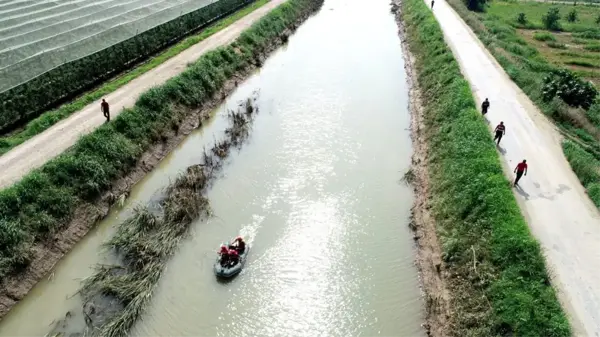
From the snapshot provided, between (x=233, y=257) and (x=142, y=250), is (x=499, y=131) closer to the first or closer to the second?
(x=233, y=257)

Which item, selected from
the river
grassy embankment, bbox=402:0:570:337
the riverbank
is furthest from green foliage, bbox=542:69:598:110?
the riverbank

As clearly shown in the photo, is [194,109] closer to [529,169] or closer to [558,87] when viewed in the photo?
[529,169]

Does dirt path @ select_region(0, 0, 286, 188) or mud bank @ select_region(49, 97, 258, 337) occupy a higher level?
dirt path @ select_region(0, 0, 286, 188)

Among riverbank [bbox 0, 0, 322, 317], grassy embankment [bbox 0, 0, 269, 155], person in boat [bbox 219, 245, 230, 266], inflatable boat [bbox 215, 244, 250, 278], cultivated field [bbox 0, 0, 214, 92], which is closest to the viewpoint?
inflatable boat [bbox 215, 244, 250, 278]

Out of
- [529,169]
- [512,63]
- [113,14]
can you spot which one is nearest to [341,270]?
[529,169]

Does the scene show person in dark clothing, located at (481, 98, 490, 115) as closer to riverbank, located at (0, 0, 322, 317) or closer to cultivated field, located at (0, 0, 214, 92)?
riverbank, located at (0, 0, 322, 317)

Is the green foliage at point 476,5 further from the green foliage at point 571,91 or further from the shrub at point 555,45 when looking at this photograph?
the green foliage at point 571,91

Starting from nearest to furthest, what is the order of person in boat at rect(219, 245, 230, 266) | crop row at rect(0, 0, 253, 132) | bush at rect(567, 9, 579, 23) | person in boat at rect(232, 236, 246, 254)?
person in boat at rect(219, 245, 230, 266) → person in boat at rect(232, 236, 246, 254) → crop row at rect(0, 0, 253, 132) → bush at rect(567, 9, 579, 23)
